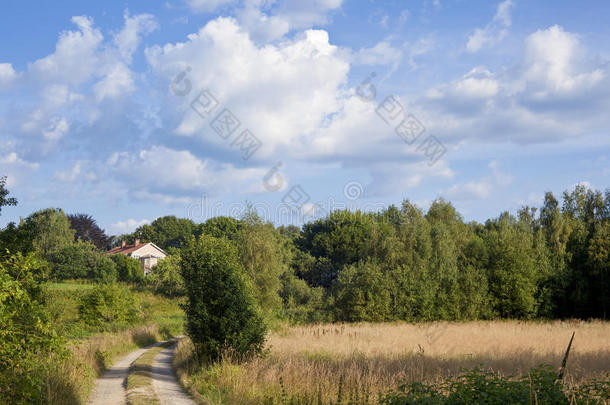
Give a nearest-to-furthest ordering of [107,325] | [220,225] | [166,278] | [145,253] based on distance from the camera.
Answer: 1. [107,325]
2. [166,278]
3. [220,225]
4. [145,253]

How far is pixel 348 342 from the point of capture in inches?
942

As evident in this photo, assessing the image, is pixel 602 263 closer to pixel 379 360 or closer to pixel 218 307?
pixel 379 360

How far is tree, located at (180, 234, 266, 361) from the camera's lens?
1720 centimetres

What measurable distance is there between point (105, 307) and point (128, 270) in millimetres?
31059

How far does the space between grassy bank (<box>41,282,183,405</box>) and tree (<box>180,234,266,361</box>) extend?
13.0 feet

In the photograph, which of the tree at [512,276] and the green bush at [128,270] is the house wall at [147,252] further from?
the tree at [512,276]

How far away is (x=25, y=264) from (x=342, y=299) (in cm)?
3483

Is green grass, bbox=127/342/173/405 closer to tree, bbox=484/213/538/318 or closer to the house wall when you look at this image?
tree, bbox=484/213/538/318

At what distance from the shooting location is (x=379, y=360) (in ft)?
57.5

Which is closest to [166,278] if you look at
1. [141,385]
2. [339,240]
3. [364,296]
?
[339,240]

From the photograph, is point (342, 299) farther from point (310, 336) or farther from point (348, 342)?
point (348, 342)

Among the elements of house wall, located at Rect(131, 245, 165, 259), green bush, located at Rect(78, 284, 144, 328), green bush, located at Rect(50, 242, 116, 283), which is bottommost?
green bush, located at Rect(78, 284, 144, 328)

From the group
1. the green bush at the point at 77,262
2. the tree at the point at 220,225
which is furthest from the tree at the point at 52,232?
the tree at the point at 220,225

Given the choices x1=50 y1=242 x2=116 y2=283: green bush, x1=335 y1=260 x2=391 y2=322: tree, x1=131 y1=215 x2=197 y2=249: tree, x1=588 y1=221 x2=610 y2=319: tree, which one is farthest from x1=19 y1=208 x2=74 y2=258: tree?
x1=588 y1=221 x2=610 y2=319: tree
